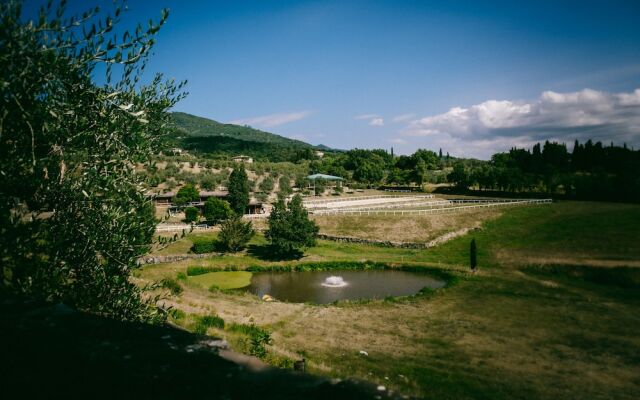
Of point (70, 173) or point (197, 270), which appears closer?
point (70, 173)

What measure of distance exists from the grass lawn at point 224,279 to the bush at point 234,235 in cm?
591

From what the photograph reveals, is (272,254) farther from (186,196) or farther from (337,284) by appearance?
(186,196)

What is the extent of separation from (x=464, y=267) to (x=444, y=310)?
14706 mm

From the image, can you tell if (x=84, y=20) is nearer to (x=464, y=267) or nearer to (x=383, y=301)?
(x=383, y=301)

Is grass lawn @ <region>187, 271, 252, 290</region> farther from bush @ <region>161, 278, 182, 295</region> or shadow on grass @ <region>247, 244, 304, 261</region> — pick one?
bush @ <region>161, 278, 182, 295</region>

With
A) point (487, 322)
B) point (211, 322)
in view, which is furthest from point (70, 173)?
point (487, 322)

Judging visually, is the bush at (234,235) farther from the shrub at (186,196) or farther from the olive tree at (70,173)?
the olive tree at (70,173)

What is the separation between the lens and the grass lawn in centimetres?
3797

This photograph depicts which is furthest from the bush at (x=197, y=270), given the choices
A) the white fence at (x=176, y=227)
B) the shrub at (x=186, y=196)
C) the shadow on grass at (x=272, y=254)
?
the shrub at (x=186, y=196)

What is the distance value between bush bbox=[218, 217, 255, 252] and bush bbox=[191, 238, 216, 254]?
1391mm

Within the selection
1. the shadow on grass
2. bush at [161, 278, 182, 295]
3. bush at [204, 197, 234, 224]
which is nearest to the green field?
the shadow on grass

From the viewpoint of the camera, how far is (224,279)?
132 ft

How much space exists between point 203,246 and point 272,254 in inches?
377

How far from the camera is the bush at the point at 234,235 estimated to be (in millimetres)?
47812
